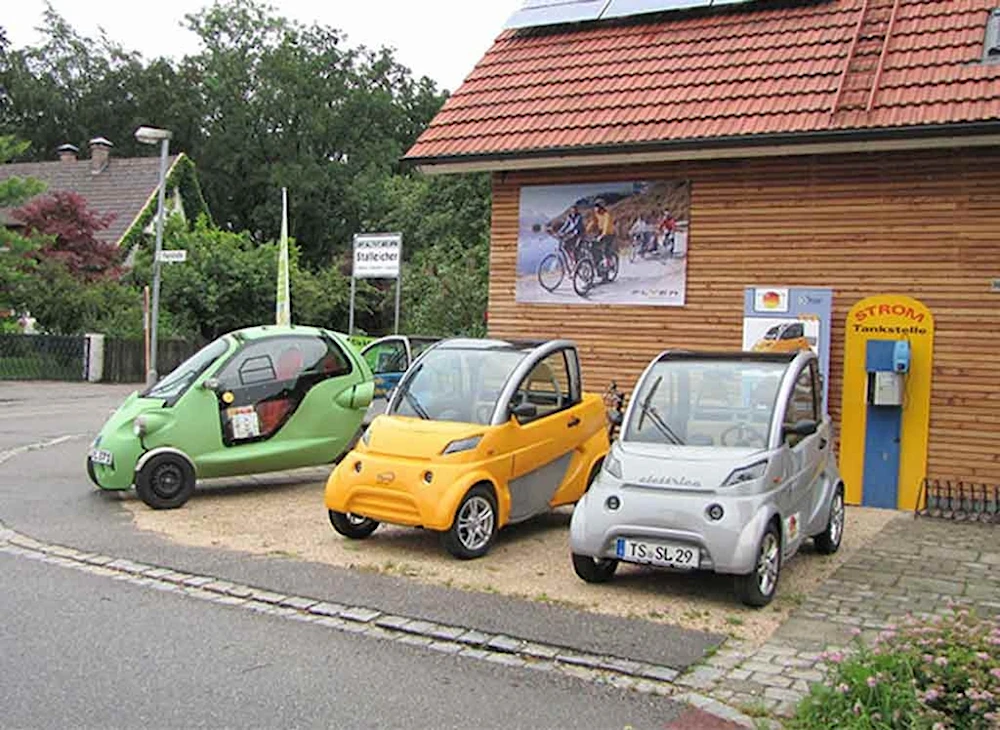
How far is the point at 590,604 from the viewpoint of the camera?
7.18 meters

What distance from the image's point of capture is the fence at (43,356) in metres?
31.3

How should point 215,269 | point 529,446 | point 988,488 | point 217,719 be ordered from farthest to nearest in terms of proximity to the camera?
point 215,269 < point 988,488 < point 529,446 < point 217,719

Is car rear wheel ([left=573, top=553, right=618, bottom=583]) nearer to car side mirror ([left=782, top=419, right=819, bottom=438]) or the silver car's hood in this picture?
the silver car's hood

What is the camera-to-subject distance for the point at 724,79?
1277 cm

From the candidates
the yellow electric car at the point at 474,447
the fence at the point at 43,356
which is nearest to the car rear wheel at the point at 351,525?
the yellow electric car at the point at 474,447

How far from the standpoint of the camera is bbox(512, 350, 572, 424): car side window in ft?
30.8

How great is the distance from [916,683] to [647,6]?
11691 mm

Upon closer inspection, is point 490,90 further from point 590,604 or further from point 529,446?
point 590,604

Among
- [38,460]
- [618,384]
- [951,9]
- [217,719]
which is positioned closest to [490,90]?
[618,384]

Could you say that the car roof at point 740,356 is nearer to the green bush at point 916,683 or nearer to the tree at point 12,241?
the green bush at point 916,683

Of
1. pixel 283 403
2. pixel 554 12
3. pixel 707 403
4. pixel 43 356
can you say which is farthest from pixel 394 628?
pixel 43 356

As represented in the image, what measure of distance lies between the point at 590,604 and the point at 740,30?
9042 millimetres

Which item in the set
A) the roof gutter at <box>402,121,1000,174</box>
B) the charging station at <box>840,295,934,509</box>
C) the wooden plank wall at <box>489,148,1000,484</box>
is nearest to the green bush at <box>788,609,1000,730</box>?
the charging station at <box>840,295,934,509</box>

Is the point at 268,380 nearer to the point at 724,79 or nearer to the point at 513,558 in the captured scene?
the point at 513,558
